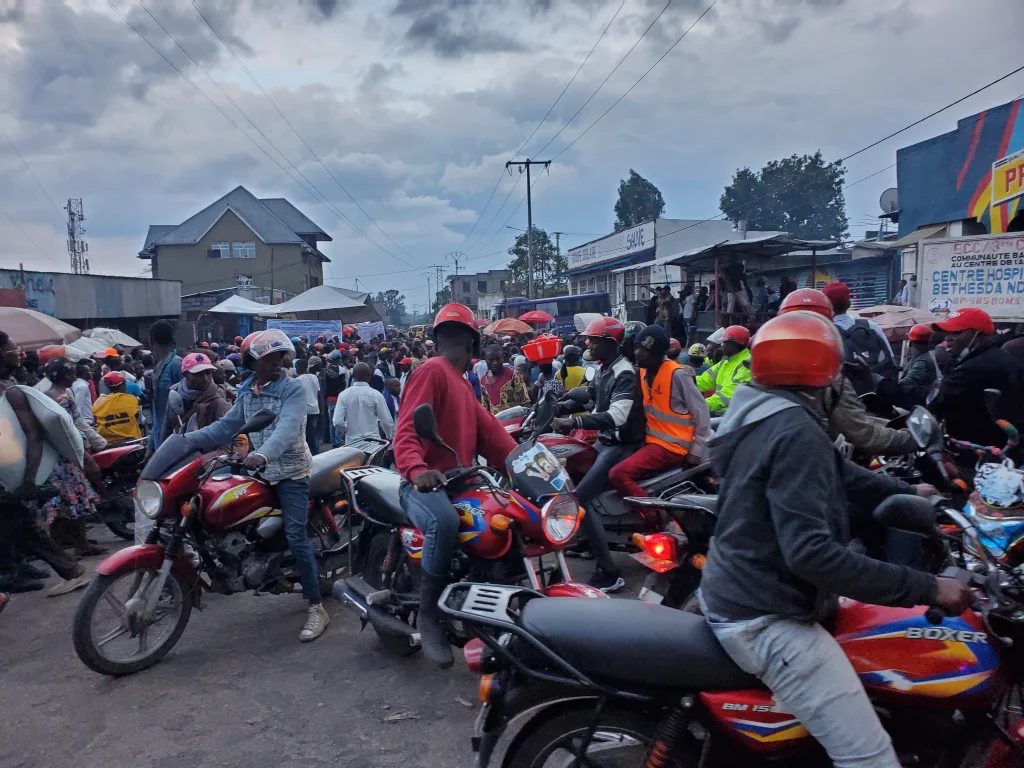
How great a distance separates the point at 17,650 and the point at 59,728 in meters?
1.36

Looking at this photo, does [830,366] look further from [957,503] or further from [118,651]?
[118,651]

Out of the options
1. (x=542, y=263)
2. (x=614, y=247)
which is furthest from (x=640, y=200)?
(x=614, y=247)

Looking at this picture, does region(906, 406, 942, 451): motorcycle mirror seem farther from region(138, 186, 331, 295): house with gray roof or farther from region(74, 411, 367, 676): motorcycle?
region(138, 186, 331, 295): house with gray roof

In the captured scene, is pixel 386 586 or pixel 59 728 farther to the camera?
pixel 386 586

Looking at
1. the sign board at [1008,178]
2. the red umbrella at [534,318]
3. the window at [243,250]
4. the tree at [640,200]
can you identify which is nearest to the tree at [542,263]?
the tree at [640,200]

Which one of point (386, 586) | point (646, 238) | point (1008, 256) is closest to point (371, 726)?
point (386, 586)

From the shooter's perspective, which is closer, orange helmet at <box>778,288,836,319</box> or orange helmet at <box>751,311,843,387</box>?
orange helmet at <box>751,311,843,387</box>

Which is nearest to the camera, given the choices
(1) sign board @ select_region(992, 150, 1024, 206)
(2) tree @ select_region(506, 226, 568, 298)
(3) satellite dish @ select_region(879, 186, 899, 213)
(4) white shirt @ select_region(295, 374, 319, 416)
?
(4) white shirt @ select_region(295, 374, 319, 416)

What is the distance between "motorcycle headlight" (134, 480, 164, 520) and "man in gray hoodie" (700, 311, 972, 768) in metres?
3.45

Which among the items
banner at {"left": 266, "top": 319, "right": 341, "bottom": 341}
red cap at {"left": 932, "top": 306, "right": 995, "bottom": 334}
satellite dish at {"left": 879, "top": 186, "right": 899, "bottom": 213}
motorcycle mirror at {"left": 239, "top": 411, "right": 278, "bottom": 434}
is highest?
satellite dish at {"left": 879, "top": 186, "right": 899, "bottom": 213}

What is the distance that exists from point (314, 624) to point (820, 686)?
3634 mm

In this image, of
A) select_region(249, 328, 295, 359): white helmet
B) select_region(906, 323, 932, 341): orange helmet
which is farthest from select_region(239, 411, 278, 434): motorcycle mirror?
select_region(906, 323, 932, 341): orange helmet

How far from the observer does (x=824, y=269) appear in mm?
23000

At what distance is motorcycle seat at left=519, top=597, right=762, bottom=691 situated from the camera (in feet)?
7.43
